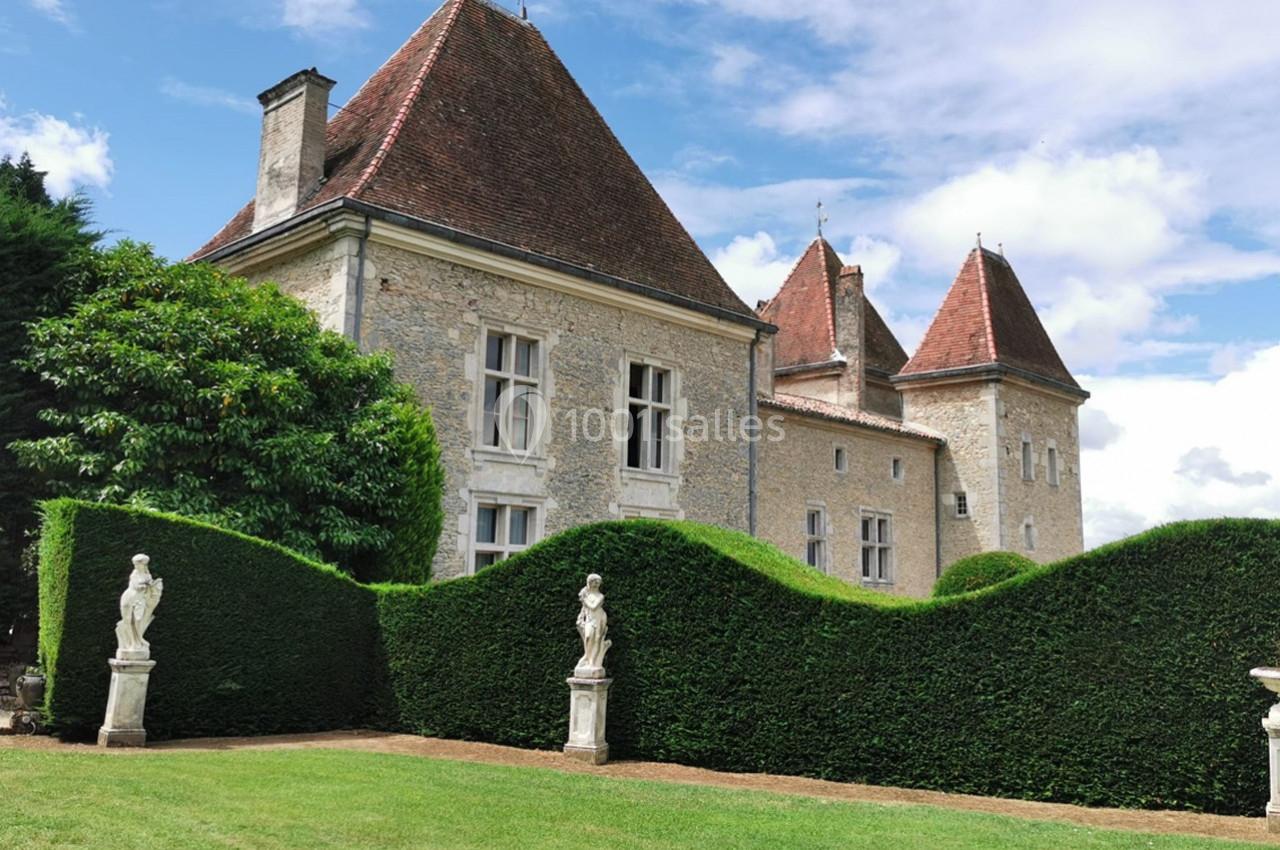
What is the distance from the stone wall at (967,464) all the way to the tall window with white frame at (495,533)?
14646mm

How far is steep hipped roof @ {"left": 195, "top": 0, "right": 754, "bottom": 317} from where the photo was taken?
14.6 metres

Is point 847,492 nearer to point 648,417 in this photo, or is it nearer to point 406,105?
point 648,417

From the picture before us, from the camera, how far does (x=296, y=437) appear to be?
11.6m

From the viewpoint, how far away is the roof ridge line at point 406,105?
1375 cm

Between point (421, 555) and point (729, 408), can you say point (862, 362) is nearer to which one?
point (729, 408)

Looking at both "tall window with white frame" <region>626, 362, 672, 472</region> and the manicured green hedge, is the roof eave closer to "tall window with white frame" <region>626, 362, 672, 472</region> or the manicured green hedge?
"tall window with white frame" <region>626, 362, 672, 472</region>

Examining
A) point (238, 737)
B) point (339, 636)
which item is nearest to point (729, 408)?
point (339, 636)

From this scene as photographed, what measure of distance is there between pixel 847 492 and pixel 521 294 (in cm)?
1091

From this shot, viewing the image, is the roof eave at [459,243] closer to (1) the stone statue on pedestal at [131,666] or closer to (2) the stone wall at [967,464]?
(1) the stone statue on pedestal at [131,666]

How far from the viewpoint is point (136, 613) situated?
920 cm

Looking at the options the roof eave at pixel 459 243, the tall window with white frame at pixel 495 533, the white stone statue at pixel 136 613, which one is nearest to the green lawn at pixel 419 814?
the white stone statue at pixel 136 613

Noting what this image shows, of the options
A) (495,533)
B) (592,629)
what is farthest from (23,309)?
(592,629)

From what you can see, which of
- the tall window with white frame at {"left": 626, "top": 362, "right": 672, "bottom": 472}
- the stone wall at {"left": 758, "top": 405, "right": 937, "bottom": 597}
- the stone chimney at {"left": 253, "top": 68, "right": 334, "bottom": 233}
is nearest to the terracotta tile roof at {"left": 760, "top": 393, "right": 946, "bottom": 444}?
the stone wall at {"left": 758, "top": 405, "right": 937, "bottom": 597}

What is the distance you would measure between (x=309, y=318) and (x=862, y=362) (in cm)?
1713
